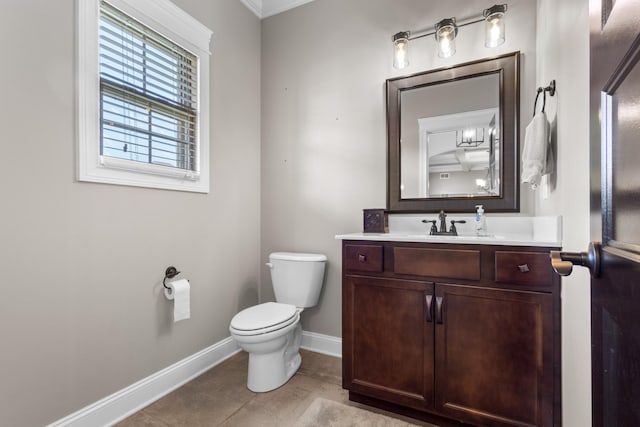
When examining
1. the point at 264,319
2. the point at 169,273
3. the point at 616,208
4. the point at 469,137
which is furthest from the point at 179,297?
the point at 469,137

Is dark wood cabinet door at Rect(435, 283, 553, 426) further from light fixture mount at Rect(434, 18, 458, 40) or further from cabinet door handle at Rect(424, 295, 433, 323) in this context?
light fixture mount at Rect(434, 18, 458, 40)

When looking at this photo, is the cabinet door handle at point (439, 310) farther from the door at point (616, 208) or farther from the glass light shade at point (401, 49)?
the glass light shade at point (401, 49)

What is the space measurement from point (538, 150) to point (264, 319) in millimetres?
1637

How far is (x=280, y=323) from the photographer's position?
1776 millimetres

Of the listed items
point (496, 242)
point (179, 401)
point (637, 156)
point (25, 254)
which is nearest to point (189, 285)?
point (179, 401)

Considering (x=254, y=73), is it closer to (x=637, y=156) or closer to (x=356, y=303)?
(x=356, y=303)

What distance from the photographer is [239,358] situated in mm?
2260

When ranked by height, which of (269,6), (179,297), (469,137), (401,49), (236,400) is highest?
(269,6)

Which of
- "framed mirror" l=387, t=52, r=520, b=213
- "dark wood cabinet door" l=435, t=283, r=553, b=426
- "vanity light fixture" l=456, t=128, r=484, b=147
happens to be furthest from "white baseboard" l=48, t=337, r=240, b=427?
"vanity light fixture" l=456, t=128, r=484, b=147

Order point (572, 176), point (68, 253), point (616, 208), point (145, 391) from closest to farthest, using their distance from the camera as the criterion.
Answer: point (616, 208) → point (572, 176) → point (68, 253) → point (145, 391)

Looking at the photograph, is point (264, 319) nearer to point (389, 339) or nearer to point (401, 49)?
point (389, 339)

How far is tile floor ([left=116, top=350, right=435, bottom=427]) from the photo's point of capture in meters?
1.57

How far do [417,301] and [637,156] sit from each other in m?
1.28

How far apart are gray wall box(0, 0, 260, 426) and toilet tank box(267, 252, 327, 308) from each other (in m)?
0.47
